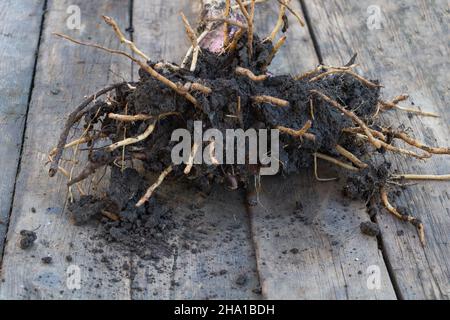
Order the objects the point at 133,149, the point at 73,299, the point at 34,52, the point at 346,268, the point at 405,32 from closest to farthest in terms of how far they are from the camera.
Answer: the point at 73,299, the point at 346,268, the point at 133,149, the point at 34,52, the point at 405,32

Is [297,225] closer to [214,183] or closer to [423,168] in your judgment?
[214,183]

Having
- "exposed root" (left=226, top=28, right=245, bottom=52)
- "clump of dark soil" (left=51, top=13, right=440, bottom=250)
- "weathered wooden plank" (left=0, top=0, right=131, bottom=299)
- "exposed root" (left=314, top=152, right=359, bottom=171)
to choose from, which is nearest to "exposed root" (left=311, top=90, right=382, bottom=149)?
"clump of dark soil" (left=51, top=13, right=440, bottom=250)

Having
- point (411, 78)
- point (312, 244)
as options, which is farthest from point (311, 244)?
point (411, 78)

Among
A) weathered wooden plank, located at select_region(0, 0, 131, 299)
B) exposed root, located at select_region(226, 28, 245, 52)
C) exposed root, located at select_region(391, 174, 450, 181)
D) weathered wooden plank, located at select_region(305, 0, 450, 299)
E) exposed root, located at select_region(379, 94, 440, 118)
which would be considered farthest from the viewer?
exposed root, located at select_region(379, 94, 440, 118)

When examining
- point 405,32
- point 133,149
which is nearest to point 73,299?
point 133,149

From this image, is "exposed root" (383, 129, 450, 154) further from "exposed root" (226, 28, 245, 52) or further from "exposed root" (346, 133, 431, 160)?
"exposed root" (226, 28, 245, 52)

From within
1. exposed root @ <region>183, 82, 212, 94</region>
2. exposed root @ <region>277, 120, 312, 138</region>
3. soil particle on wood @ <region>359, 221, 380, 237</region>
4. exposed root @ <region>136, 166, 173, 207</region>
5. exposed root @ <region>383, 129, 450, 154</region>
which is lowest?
soil particle on wood @ <region>359, 221, 380, 237</region>

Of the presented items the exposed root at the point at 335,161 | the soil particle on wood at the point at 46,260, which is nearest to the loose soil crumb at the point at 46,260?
the soil particle on wood at the point at 46,260
